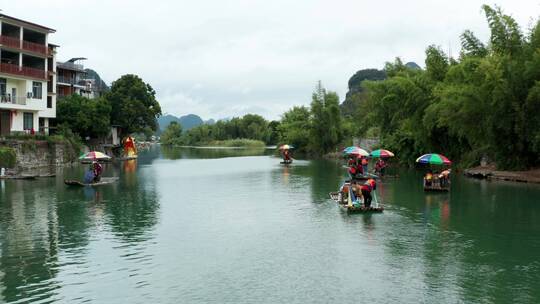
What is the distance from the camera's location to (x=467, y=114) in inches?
1467

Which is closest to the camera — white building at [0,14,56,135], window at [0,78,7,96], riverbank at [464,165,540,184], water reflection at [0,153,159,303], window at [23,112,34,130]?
water reflection at [0,153,159,303]

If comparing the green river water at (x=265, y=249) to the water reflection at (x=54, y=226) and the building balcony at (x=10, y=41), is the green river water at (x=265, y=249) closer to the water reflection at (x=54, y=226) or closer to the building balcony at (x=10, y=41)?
the water reflection at (x=54, y=226)

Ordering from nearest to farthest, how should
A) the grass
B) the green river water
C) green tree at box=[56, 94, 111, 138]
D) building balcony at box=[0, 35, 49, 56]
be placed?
the green river water → building balcony at box=[0, 35, 49, 56] → green tree at box=[56, 94, 111, 138] → the grass

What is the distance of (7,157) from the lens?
40.7m

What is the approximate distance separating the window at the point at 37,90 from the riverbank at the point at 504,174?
39922 millimetres

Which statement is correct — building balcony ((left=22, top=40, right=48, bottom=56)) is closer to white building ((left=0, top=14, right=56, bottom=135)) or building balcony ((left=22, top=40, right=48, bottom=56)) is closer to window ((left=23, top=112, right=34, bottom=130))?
white building ((left=0, top=14, right=56, bottom=135))

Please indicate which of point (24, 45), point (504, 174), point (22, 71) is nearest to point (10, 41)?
point (24, 45)

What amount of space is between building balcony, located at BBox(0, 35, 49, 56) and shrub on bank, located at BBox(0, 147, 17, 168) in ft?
34.8

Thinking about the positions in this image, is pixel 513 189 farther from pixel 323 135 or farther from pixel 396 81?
pixel 323 135

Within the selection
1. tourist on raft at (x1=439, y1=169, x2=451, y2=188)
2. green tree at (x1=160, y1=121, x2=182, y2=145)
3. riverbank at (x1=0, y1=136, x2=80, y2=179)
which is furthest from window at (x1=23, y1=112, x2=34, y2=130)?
green tree at (x1=160, y1=121, x2=182, y2=145)

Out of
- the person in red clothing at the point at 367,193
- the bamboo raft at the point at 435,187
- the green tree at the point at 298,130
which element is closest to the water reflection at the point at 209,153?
the green tree at the point at 298,130

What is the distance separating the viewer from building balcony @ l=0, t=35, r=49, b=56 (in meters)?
45.5

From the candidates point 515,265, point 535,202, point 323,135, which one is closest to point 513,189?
point 535,202

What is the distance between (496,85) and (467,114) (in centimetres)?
347
